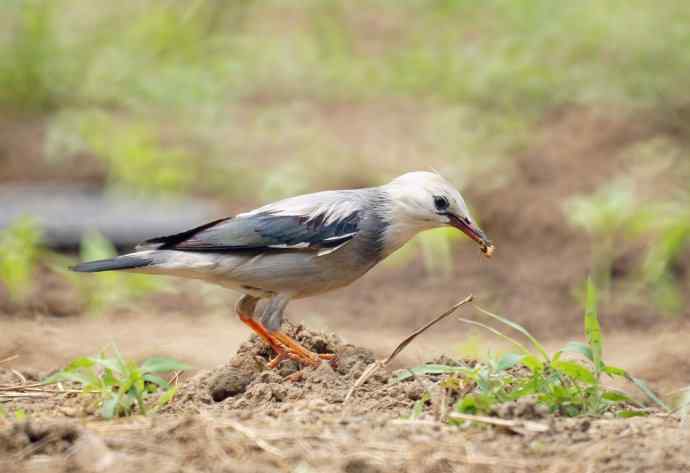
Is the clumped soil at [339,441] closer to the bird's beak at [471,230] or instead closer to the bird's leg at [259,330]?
the bird's leg at [259,330]

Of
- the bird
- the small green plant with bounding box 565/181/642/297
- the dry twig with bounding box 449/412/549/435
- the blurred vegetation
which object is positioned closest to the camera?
the dry twig with bounding box 449/412/549/435

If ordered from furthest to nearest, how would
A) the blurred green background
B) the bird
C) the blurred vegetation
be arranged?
the blurred green background < the blurred vegetation < the bird

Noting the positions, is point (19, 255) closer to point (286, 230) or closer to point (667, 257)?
point (286, 230)

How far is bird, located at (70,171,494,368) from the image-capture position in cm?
546

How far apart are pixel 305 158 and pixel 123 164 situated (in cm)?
155

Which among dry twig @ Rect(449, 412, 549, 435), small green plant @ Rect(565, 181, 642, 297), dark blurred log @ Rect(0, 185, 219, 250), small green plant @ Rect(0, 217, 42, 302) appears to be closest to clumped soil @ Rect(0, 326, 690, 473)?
dry twig @ Rect(449, 412, 549, 435)

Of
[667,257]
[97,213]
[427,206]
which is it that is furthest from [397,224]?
[97,213]

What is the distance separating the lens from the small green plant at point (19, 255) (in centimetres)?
779

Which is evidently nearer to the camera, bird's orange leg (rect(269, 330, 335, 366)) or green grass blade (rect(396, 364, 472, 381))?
green grass blade (rect(396, 364, 472, 381))

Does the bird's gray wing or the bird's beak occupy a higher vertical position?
the bird's beak

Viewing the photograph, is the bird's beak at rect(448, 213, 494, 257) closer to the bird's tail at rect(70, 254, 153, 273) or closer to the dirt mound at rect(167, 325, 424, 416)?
the dirt mound at rect(167, 325, 424, 416)

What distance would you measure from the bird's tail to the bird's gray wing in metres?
0.13

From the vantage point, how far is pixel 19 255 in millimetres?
8070

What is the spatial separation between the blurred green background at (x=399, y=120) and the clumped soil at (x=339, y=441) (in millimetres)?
3581
